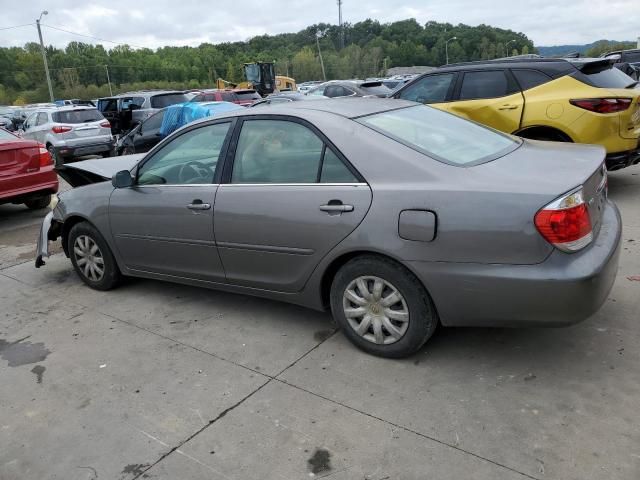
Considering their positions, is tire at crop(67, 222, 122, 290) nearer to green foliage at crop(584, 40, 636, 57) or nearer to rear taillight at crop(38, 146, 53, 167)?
rear taillight at crop(38, 146, 53, 167)

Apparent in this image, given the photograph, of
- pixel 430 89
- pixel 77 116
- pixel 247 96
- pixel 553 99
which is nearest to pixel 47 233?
pixel 430 89

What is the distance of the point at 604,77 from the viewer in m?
6.28

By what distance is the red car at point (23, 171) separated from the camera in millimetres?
7309

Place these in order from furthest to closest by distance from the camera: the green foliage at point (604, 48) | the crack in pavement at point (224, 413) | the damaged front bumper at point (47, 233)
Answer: the green foliage at point (604, 48) → the damaged front bumper at point (47, 233) → the crack in pavement at point (224, 413)

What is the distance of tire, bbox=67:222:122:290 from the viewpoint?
4.73 metres

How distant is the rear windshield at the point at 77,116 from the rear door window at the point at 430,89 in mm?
9690

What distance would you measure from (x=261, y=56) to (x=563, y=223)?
9162 cm

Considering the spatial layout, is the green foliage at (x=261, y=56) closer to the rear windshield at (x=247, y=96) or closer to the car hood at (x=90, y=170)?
the rear windshield at (x=247, y=96)

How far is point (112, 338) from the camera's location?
3.98 m

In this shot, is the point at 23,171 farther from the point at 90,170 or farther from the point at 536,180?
the point at 536,180

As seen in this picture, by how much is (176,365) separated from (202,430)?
761 mm

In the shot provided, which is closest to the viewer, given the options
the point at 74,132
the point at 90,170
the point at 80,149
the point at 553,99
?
the point at 90,170

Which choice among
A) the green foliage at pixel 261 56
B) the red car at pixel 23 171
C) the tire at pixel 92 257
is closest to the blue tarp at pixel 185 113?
the red car at pixel 23 171

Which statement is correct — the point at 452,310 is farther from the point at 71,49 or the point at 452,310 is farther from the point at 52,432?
the point at 71,49
